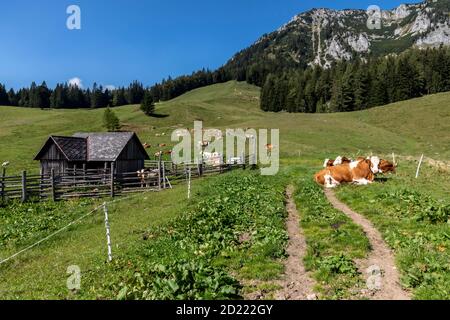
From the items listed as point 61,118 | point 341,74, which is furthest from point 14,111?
point 341,74

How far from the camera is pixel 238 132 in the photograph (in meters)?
72.6

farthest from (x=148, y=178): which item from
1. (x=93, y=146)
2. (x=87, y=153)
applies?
(x=93, y=146)

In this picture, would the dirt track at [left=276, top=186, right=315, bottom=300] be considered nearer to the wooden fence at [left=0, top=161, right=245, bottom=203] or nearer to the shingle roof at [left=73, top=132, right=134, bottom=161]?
the wooden fence at [left=0, top=161, right=245, bottom=203]

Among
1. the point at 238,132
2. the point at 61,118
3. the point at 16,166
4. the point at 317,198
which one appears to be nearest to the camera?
the point at 317,198

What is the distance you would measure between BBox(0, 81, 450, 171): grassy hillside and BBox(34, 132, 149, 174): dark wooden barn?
14.2 metres

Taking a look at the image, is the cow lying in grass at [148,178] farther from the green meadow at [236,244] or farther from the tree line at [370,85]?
the tree line at [370,85]

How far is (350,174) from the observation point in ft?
77.9

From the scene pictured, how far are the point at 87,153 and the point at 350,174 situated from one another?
2802cm

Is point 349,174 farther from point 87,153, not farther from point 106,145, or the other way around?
point 87,153

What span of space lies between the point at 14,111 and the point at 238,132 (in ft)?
309

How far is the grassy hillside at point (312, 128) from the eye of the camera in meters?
Answer: 60.3

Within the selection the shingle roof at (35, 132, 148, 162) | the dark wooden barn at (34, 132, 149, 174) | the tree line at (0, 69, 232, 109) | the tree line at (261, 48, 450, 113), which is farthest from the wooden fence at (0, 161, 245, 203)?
the tree line at (0, 69, 232, 109)

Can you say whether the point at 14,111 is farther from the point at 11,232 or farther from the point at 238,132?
the point at 11,232

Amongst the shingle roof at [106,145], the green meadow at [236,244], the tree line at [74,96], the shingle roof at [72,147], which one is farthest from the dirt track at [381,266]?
the tree line at [74,96]
